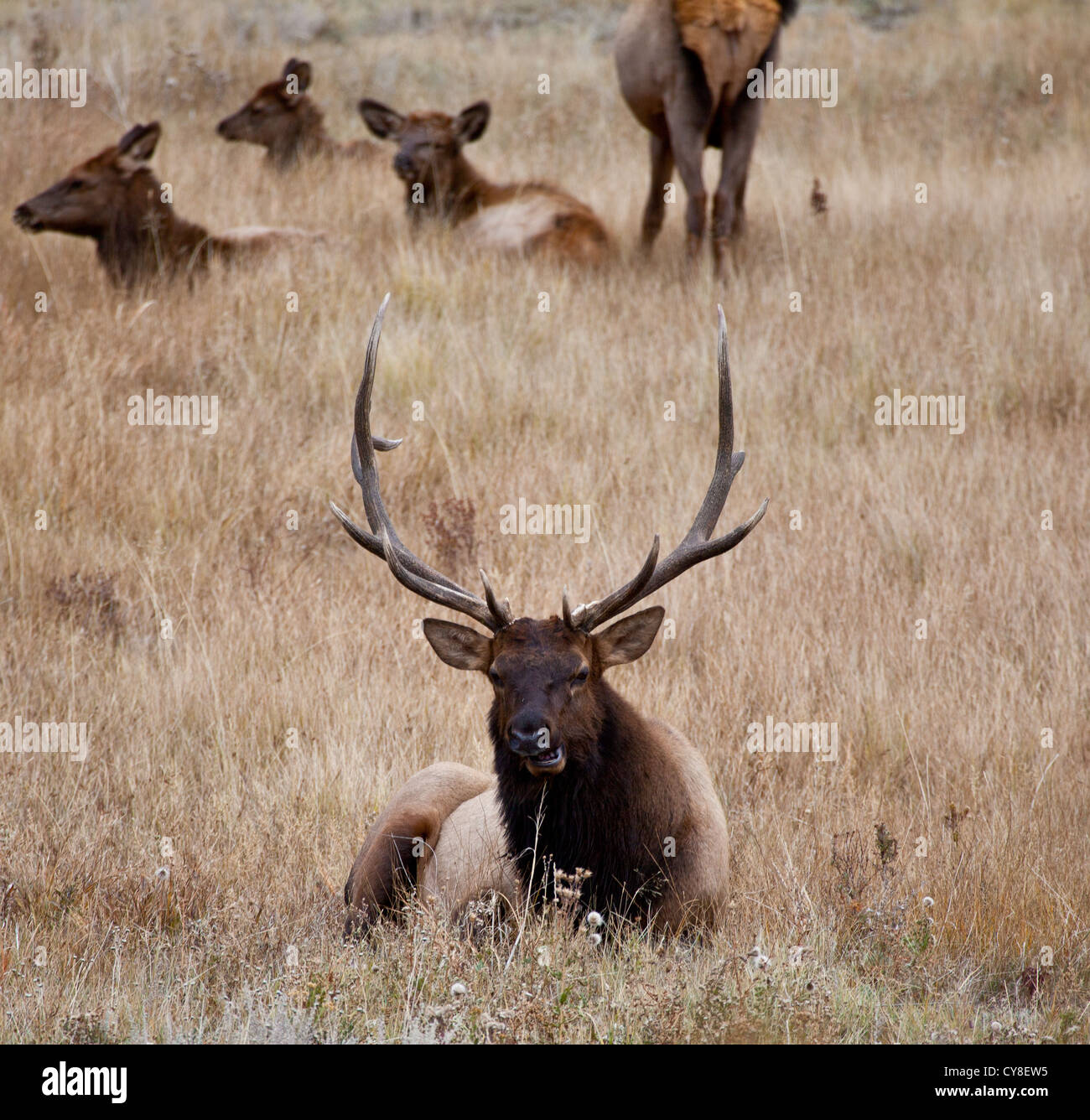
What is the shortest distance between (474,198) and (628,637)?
8.13 m

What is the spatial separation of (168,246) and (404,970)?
25.0ft

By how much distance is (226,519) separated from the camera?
739 centimetres

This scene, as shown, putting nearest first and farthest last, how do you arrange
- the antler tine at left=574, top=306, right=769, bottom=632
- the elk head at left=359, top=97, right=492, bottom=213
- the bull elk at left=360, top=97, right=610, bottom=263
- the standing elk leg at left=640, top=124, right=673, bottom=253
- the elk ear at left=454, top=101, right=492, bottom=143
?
the antler tine at left=574, top=306, right=769, bottom=632 → the bull elk at left=360, top=97, right=610, bottom=263 → the standing elk leg at left=640, top=124, right=673, bottom=253 → the elk head at left=359, top=97, right=492, bottom=213 → the elk ear at left=454, top=101, right=492, bottom=143

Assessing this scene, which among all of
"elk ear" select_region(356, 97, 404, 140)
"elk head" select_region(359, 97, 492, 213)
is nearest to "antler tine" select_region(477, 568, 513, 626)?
"elk head" select_region(359, 97, 492, 213)

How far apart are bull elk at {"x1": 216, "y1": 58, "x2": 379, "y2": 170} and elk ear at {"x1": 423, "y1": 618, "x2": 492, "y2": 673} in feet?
32.1

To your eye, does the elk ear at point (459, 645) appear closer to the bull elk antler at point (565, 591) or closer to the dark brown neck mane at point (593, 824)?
the bull elk antler at point (565, 591)

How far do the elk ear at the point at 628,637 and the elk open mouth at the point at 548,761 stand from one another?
1.49 ft

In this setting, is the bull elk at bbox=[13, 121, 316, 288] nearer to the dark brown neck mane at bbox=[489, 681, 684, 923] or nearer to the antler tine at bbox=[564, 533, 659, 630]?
the antler tine at bbox=[564, 533, 659, 630]

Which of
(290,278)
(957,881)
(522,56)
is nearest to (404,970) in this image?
(957,881)

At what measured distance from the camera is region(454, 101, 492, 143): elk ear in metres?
11.9

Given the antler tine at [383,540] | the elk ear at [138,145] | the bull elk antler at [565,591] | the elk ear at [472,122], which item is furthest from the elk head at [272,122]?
the bull elk antler at [565,591]

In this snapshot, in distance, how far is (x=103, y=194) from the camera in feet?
33.6

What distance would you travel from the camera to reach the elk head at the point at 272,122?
44.1ft
